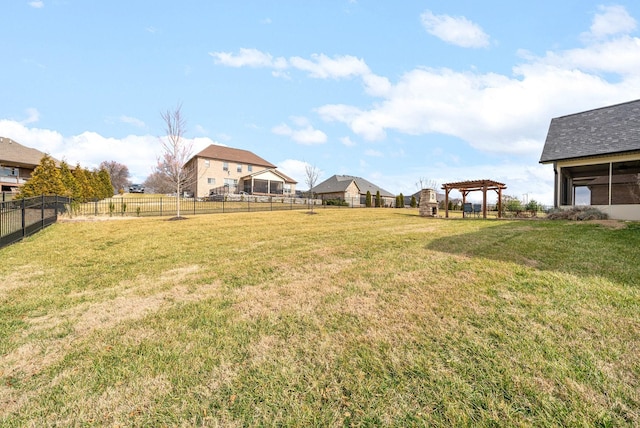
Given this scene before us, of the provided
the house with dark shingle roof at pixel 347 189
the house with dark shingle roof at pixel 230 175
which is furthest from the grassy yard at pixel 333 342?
the house with dark shingle roof at pixel 347 189

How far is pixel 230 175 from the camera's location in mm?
40000

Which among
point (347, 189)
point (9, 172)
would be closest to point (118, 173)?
point (9, 172)

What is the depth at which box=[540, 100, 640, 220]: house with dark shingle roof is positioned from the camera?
1273cm

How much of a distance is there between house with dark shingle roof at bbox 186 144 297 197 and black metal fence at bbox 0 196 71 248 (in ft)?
75.9

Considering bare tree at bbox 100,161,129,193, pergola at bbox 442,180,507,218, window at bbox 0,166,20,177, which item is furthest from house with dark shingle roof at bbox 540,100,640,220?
bare tree at bbox 100,161,129,193

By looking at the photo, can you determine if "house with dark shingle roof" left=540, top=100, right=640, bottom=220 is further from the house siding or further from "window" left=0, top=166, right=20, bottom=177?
"window" left=0, top=166, right=20, bottom=177

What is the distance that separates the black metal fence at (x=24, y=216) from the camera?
8539 mm

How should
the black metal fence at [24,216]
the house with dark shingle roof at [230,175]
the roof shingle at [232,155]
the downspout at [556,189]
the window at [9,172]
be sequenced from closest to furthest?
1. the black metal fence at [24,216]
2. the downspout at [556,189]
3. the window at [9,172]
4. the house with dark shingle roof at [230,175]
5. the roof shingle at [232,155]

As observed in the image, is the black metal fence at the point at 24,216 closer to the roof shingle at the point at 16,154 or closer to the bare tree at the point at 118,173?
the roof shingle at the point at 16,154

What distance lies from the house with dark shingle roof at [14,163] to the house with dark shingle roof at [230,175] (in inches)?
631

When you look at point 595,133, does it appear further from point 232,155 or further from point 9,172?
point 9,172

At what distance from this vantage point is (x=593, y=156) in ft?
43.5

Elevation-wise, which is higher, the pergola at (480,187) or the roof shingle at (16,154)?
the roof shingle at (16,154)

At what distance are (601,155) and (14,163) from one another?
47.4m
